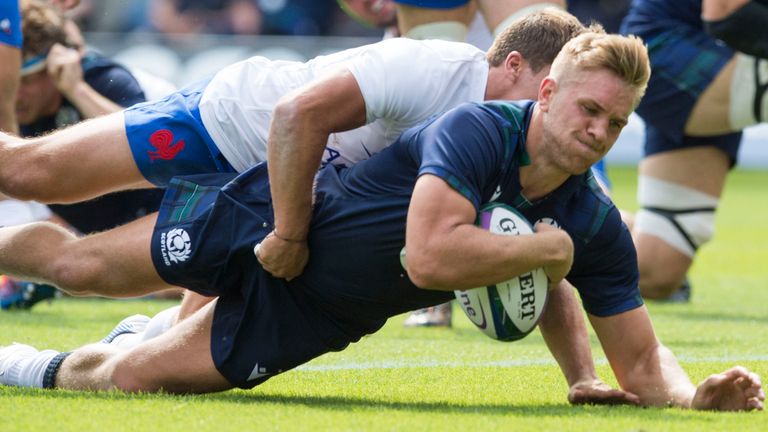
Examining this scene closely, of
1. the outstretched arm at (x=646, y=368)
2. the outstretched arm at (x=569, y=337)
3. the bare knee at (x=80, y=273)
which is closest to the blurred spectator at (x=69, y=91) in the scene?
the bare knee at (x=80, y=273)

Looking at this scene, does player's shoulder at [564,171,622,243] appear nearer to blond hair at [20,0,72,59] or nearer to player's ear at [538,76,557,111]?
player's ear at [538,76,557,111]

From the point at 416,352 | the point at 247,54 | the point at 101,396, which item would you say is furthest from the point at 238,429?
the point at 247,54

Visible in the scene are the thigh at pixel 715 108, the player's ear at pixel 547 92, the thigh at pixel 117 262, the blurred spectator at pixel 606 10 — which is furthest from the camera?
the blurred spectator at pixel 606 10

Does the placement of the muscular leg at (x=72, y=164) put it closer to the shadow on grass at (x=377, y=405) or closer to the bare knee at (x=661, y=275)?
the shadow on grass at (x=377, y=405)

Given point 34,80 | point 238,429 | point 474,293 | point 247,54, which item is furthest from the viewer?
point 247,54

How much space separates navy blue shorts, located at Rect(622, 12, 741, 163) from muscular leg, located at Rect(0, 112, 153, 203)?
371 cm

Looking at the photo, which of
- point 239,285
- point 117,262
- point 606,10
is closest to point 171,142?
point 117,262

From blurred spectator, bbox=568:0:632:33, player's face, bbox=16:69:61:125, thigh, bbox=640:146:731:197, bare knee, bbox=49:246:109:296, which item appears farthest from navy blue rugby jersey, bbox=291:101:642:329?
blurred spectator, bbox=568:0:632:33

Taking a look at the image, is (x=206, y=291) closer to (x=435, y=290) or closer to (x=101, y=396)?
(x=101, y=396)

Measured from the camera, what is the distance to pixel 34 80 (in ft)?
25.7

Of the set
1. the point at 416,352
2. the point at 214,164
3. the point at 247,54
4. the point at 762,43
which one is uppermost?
the point at 214,164

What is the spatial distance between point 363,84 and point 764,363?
6.96 ft

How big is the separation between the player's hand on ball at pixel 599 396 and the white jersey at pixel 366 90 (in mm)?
1006

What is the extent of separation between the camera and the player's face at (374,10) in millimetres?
7660
